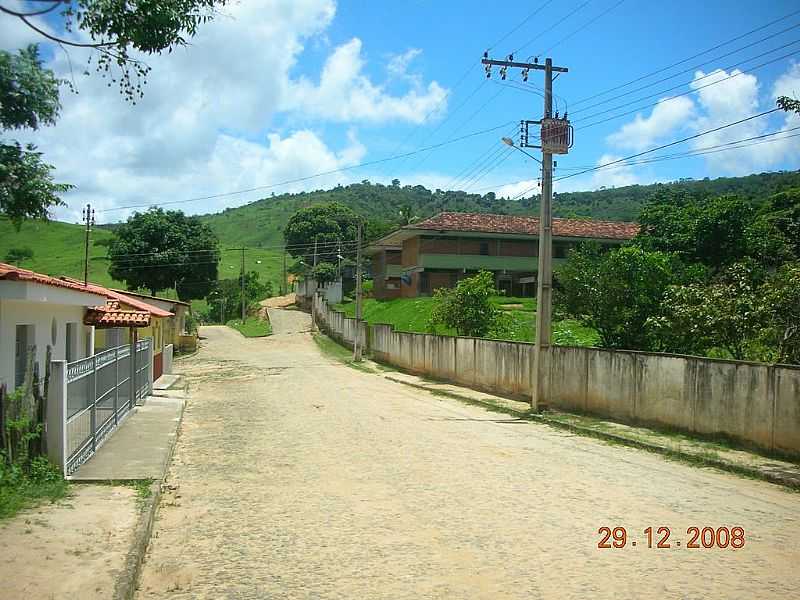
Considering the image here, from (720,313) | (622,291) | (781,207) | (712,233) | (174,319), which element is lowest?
(174,319)

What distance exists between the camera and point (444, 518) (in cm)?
781

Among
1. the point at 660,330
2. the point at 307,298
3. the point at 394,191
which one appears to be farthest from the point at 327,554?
the point at 394,191

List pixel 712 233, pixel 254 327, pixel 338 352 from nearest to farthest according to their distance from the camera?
pixel 712 233 → pixel 338 352 → pixel 254 327

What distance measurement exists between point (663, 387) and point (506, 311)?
26.3m

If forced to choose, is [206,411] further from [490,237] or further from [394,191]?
[394,191]

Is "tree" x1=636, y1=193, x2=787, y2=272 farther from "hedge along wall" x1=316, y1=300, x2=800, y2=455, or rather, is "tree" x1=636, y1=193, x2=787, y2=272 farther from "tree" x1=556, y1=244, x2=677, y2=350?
"tree" x1=556, y1=244, x2=677, y2=350

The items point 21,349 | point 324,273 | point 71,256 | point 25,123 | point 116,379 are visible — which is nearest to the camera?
point 25,123

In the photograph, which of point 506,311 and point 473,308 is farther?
point 506,311

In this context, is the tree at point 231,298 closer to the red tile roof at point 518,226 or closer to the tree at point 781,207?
the red tile roof at point 518,226

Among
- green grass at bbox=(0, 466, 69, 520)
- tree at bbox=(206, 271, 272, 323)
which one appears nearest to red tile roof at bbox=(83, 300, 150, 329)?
green grass at bbox=(0, 466, 69, 520)

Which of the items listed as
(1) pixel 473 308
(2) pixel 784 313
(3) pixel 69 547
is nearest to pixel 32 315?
(3) pixel 69 547

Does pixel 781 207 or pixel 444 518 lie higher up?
pixel 781 207

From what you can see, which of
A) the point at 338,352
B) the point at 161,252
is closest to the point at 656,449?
the point at 338,352

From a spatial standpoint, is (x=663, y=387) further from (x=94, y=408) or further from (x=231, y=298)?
(x=231, y=298)
